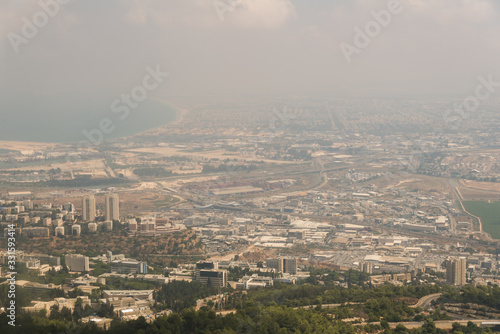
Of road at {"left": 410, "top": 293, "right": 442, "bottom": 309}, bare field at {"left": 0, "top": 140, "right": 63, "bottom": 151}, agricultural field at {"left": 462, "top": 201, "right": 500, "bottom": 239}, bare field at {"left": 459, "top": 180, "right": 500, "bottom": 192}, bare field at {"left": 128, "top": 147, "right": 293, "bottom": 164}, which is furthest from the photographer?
bare field at {"left": 0, "top": 140, "right": 63, "bottom": 151}

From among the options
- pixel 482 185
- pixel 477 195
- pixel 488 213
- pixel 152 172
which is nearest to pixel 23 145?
pixel 152 172

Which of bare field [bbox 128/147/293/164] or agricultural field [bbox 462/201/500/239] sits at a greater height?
bare field [bbox 128/147/293/164]

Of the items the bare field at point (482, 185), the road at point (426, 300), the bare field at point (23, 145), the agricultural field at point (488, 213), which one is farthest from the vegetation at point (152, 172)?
the road at point (426, 300)

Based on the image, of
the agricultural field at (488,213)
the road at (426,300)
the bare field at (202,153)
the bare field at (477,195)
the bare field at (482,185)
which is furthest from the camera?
the bare field at (202,153)

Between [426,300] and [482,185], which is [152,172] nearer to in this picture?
[482,185]

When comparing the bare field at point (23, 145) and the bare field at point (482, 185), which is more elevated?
the bare field at point (23, 145)

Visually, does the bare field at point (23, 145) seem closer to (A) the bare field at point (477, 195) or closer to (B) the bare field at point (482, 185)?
(B) the bare field at point (482, 185)

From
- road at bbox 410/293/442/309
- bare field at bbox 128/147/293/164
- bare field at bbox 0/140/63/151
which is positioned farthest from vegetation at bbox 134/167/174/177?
road at bbox 410/293/442/309

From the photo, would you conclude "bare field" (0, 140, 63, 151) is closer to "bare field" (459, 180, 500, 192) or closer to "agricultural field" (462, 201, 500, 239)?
"bare field" (459, 180, 500, 192)
